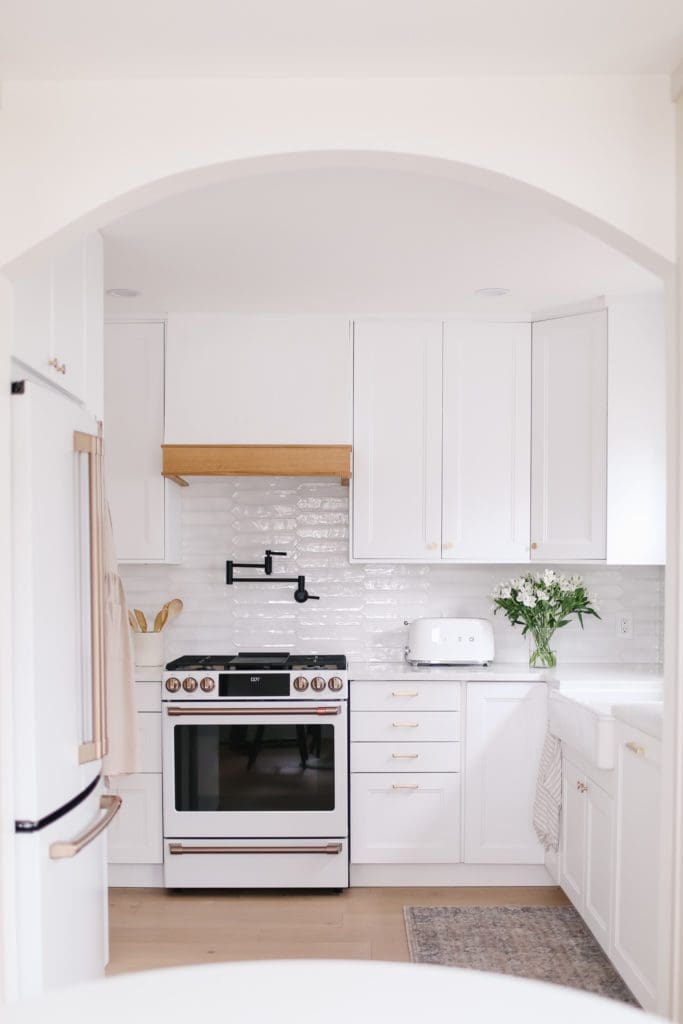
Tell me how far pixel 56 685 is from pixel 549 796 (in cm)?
233

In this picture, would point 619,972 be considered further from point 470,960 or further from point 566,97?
point 566,97

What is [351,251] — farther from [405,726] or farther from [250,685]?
[405,726]

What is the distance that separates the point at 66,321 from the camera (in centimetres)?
274

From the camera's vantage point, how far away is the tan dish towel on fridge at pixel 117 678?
2.85 m

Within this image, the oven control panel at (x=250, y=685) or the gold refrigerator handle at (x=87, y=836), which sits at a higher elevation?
the oven control panel at (x=250, y=685)

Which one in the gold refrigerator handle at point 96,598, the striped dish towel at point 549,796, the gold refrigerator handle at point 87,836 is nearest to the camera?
the gold refrigerator handle at point 87,836

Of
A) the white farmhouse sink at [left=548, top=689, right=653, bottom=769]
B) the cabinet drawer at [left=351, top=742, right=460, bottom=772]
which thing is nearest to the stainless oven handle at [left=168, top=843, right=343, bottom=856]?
the cabinet drawer at [left=351, top=742, right=460, bottom=772]

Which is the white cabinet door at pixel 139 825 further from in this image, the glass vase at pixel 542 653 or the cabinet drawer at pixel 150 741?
the glass vase at pixel 542 653

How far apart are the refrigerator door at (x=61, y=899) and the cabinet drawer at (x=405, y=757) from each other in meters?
1.49

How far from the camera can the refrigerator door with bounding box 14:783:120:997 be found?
2229 millimetres

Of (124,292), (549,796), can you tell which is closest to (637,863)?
(549,796)

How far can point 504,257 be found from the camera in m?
3.52

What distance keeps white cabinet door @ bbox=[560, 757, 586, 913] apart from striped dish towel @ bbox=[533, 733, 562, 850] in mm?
38

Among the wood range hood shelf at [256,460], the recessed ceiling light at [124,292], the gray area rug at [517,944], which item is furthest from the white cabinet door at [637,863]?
the recessed ceiling light at [124,292]
